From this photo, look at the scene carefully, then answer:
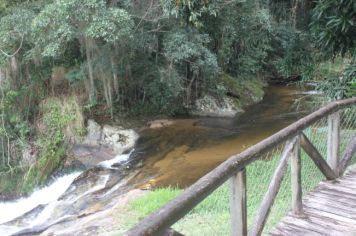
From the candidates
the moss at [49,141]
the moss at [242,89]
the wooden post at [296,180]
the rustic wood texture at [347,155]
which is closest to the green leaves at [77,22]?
the moss at [49,141]

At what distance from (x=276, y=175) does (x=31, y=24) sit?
1018cm

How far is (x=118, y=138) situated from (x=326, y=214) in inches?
405

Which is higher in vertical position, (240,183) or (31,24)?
(31,24)

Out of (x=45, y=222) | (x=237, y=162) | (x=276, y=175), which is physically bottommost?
(x=45, y=222)

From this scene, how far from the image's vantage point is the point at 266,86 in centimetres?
2428

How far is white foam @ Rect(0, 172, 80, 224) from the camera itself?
35.4 ft

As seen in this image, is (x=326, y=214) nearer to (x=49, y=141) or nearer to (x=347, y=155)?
(x=347, y=155)

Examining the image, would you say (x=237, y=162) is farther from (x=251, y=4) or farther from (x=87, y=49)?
(x=251, y=4)

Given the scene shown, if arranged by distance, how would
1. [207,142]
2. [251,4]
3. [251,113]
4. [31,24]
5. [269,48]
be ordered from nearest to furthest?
1. [31,24]
2. [207,142]
3. [251,4]
4. [251,113]
5. [269,48]

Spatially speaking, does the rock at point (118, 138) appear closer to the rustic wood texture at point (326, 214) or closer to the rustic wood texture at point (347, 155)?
the rustic wood texture at point (347, 155)

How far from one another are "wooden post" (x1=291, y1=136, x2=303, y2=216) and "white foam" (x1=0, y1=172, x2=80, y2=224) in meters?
7.78

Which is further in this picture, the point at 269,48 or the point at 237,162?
the point at 269,48

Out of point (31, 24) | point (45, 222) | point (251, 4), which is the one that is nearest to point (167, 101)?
point (251, 4)

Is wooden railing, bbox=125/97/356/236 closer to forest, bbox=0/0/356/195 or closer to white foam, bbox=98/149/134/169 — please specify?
forest, bbox=0/0/356/195
